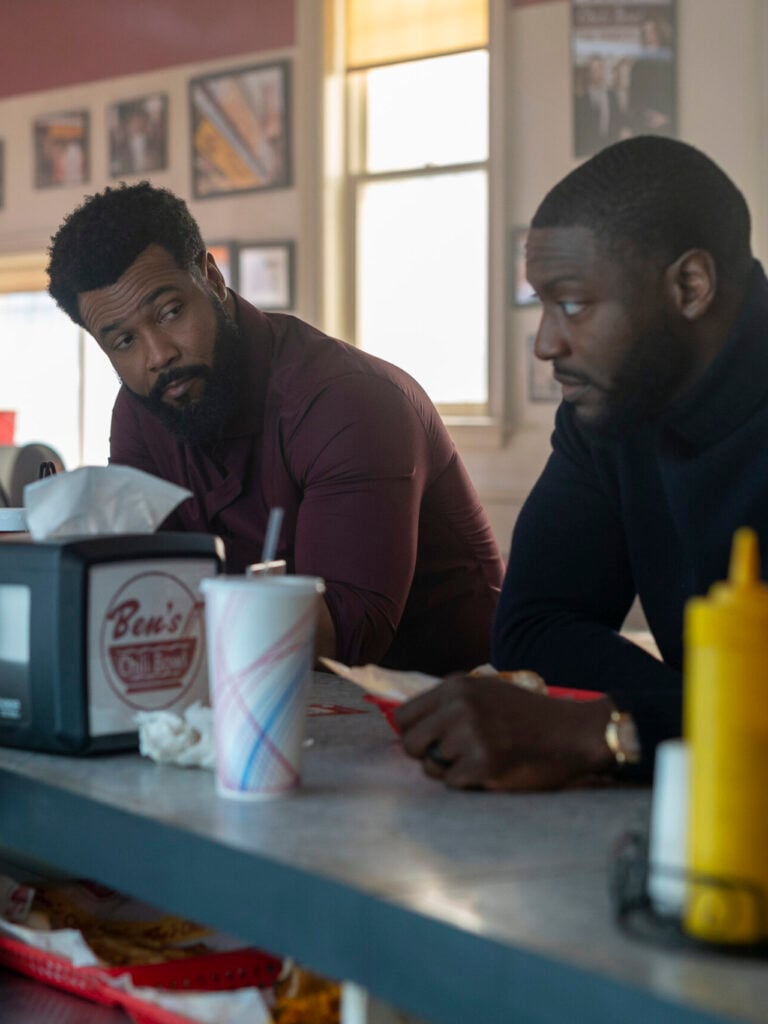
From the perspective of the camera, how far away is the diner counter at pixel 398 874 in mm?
561

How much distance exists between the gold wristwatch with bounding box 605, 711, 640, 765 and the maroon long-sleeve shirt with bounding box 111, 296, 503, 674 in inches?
31.9

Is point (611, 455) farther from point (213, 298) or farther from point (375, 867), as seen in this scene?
point (375, 867)

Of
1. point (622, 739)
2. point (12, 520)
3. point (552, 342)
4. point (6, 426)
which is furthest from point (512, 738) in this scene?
point (6, 426)

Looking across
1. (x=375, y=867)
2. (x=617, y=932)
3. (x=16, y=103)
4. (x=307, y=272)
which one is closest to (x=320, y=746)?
(x=375, y=867)

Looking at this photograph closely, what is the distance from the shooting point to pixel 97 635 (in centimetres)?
96

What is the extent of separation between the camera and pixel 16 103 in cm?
690

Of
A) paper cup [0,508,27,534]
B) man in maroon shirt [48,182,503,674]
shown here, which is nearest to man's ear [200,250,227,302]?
man in maroon shirt [48,182,503,674]

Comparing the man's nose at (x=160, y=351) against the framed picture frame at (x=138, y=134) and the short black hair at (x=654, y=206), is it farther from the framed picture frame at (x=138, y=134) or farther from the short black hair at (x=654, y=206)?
the framed picture frame at (x=138, y=134)

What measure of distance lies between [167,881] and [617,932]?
294mm

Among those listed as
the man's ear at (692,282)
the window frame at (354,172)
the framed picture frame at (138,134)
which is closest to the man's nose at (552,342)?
the man's ear at (692,282)

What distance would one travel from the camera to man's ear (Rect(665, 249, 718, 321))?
1342mm

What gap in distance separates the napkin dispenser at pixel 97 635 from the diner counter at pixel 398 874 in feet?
0.09

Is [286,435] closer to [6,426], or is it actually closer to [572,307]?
[572,307]

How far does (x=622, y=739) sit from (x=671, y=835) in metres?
0.26
